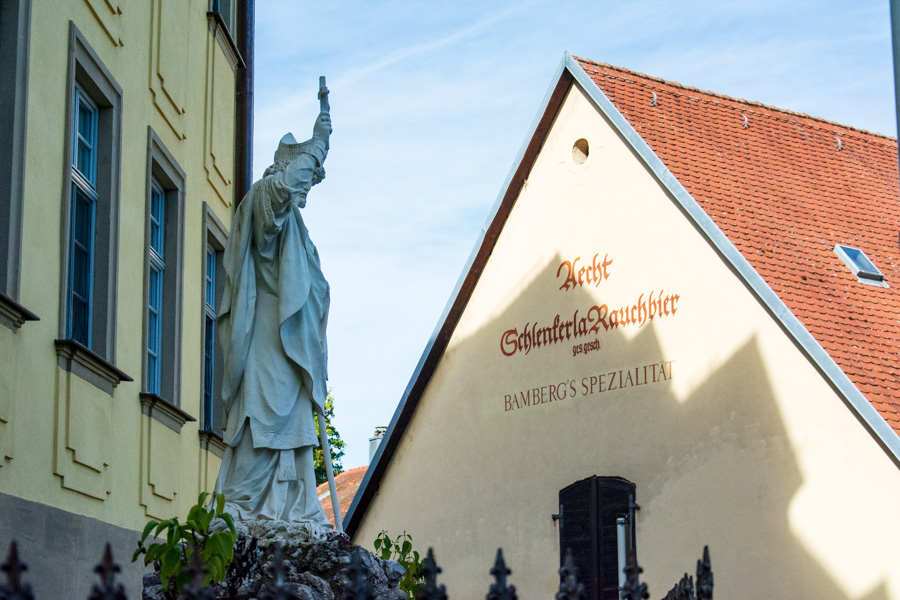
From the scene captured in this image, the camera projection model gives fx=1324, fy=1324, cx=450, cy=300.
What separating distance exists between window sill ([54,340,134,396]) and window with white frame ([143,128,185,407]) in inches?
60.5

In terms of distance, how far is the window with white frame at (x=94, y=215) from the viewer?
852 cm

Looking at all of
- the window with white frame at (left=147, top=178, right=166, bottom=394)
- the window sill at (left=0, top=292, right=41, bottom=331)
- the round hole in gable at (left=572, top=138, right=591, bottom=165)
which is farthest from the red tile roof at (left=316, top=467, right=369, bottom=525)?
the window sill at (left=0, top=292, right=41, bottom=331)

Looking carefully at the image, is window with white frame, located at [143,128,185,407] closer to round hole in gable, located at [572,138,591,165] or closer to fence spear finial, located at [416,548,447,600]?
round hole in gable, located at [572,138,591,165]

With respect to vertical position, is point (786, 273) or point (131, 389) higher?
point (786, 273)

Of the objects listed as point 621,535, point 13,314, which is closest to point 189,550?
point 13,314

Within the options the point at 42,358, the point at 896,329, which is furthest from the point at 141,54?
the point at 896,329

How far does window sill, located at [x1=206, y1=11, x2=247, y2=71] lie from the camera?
12.5 m

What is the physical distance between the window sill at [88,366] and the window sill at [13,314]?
2.25 feet

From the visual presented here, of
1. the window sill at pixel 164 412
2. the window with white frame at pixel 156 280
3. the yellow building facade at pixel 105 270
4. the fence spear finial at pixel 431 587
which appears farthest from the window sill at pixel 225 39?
the fence spear finial at pixel 431 587

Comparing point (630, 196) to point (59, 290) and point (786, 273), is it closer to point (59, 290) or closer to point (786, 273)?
point (786, 273)

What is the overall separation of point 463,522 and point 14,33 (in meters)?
11.4

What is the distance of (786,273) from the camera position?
48.0ft

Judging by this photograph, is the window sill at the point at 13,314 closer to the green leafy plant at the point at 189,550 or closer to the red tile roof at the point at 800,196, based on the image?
the green leafy plant at the point at 189,550

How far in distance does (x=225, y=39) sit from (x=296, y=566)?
8099 millimetres
